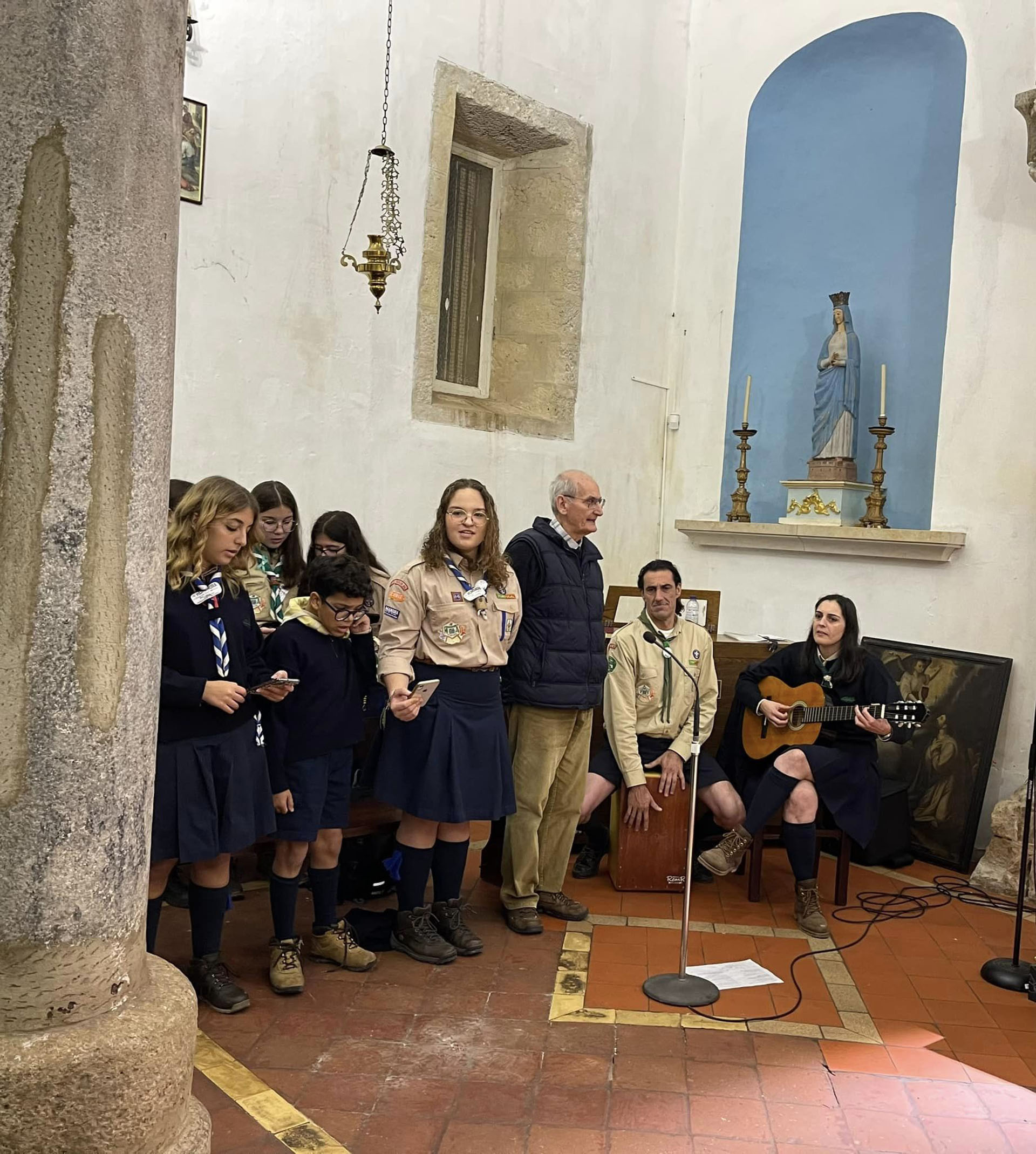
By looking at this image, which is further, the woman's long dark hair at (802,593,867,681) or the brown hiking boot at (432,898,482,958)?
the woman's long dark hair at (802,593,867,681)

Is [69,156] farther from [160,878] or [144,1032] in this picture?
[160,878]

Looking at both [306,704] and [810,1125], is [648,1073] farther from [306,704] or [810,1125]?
[306,704]

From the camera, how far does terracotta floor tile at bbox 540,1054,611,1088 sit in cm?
370

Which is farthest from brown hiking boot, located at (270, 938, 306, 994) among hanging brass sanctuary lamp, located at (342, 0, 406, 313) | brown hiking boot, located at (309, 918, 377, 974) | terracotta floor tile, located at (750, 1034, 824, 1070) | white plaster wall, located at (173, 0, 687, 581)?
hanging brass sanctuary lamp, located at (342, 0, 406, 313)

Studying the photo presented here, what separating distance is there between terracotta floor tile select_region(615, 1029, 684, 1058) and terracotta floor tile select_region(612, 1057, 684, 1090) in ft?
0.09

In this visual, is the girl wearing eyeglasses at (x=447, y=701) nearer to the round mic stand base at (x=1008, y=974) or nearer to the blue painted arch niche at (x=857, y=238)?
the round mic stand base at (x=1008, y=974)

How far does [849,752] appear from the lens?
18.3 feet

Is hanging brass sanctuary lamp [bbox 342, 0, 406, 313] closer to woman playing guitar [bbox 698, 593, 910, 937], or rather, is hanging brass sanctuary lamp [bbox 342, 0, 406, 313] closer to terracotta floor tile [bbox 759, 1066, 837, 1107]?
woman playing guitar [bbox 698, 593, 910, 937]

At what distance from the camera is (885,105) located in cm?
759

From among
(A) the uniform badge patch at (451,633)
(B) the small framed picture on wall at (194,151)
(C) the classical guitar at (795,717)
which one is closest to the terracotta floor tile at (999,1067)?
(C) the classical guitar at (795,717)

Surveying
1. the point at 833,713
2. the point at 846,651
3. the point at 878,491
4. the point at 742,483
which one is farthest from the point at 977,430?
the point at 833,713

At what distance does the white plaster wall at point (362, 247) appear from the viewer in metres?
6.04

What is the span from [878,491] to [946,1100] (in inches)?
166

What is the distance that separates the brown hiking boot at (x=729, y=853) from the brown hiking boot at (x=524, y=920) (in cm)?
104
